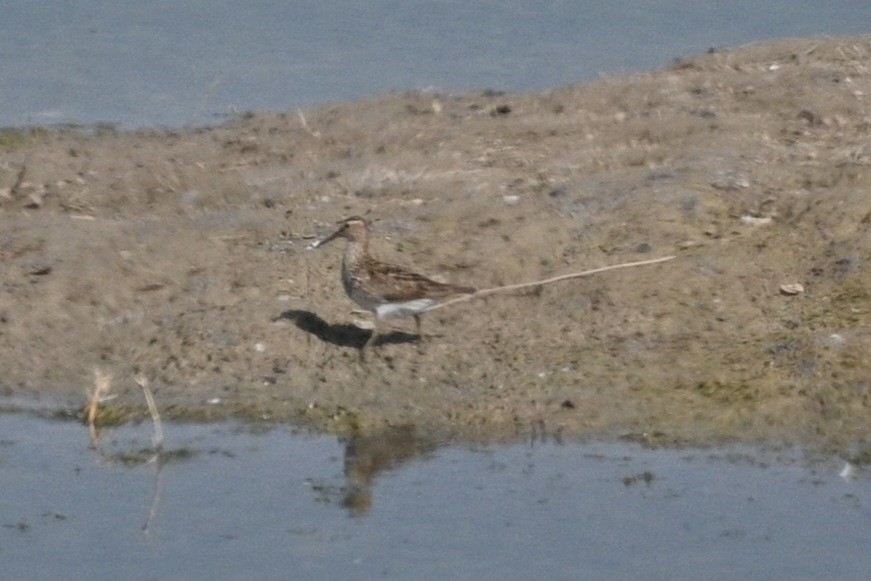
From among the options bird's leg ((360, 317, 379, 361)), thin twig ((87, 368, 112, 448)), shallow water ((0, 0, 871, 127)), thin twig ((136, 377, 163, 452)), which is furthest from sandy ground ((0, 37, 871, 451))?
shallow water ((0, 0, 871, 127))

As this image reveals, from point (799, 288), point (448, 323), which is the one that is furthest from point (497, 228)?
point (799, 288)

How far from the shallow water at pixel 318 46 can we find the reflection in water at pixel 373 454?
18.9ft

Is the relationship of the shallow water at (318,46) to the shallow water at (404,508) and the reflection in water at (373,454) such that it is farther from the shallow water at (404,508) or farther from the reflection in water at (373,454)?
the shallow water at (404,508)

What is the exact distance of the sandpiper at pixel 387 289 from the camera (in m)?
10.8

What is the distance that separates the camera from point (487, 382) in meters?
10.4

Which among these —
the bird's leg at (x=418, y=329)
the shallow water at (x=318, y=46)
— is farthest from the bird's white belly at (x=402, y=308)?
the shallow water at (x=318, y=46)

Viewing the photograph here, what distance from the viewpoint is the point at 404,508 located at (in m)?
8.96

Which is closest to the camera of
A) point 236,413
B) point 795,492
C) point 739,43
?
point 795,492

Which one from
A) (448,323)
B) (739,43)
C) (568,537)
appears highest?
(739,43)

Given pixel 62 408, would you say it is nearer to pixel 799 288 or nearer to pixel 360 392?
pixel 360 392

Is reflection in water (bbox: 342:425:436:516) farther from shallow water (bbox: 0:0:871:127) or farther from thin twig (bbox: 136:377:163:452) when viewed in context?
shallow water (bbox: 0:0:871:127)

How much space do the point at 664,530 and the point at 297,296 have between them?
330 centimetres

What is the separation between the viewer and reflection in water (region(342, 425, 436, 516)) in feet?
30.2

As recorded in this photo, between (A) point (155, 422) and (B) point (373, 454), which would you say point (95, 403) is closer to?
(A) point (155, 422)
